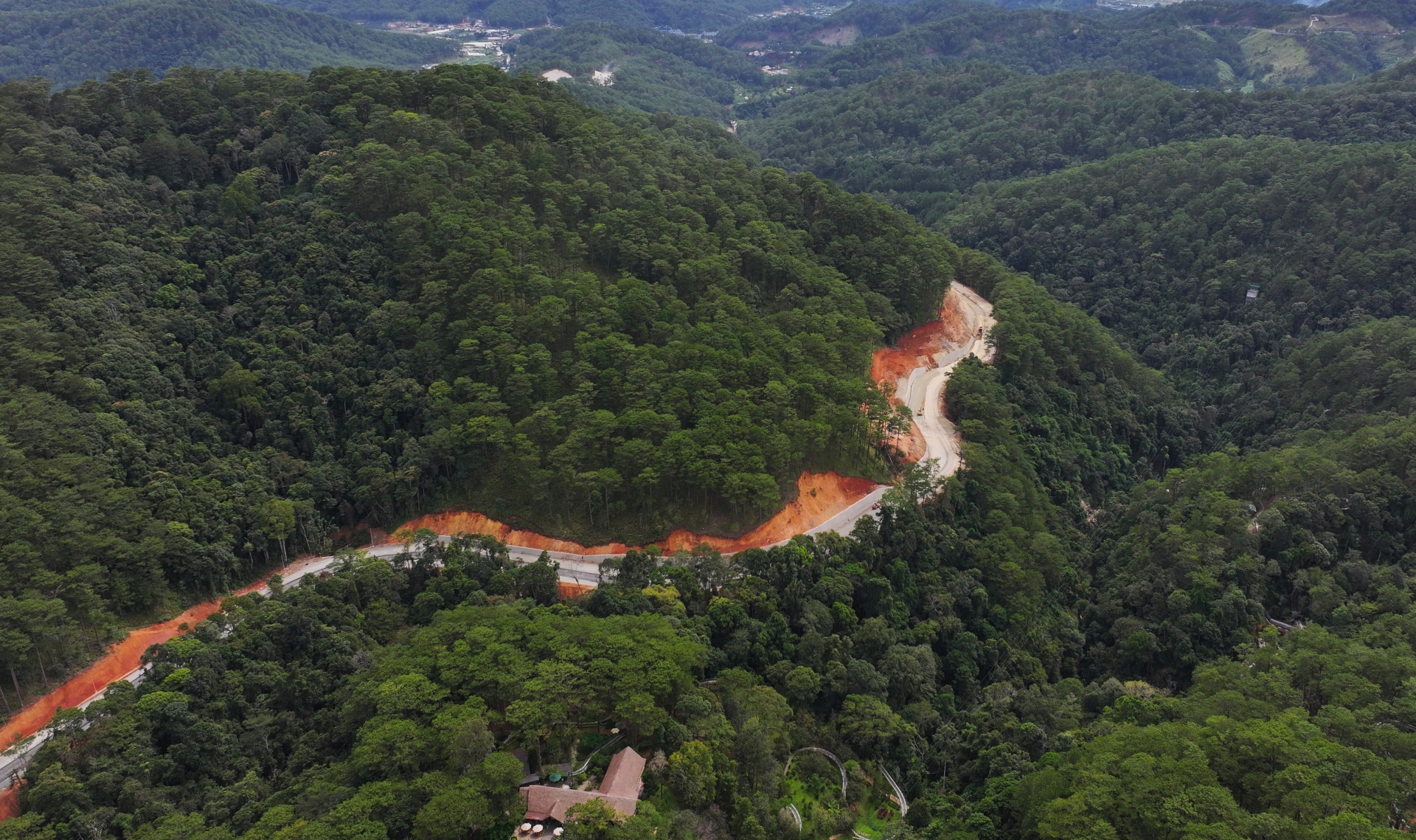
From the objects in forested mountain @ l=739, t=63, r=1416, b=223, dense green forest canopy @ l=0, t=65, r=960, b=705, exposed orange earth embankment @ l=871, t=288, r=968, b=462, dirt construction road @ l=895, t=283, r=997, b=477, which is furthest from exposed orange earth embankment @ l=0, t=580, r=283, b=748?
forested mountain @ l=739, t=63, r=1416, b=223

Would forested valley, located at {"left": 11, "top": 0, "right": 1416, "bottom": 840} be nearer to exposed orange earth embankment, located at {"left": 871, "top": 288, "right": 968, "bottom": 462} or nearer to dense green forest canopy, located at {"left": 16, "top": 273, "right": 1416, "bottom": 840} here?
dense green forest canopy, located at {"left": 16, "top": 273, "right": 1416, "bottom": 840}

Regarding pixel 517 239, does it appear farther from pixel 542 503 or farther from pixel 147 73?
pixel 147 73

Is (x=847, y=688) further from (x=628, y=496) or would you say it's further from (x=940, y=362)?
(x=940, y=362)

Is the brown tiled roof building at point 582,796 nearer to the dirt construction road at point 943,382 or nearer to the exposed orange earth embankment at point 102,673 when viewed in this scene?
the exposed orange earth embankment at point 102,673

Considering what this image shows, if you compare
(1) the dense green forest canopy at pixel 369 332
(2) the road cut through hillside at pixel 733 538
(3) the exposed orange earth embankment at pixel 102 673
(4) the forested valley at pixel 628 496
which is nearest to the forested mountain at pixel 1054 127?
(4) the forested valley at pixel 628 496

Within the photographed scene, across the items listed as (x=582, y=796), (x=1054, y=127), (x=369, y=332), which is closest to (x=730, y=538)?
(x=582, y=796)

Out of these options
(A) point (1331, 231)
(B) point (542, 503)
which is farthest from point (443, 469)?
(A) point (1331, 231)
